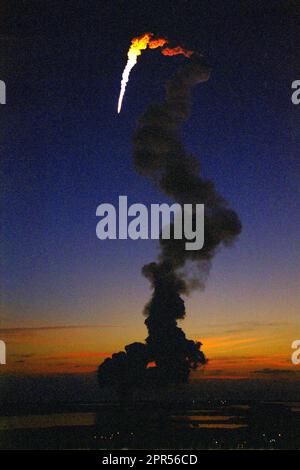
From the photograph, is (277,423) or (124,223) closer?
(124,223)

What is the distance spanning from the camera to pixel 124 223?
10.0 meters

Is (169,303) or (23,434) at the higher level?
(169,303)

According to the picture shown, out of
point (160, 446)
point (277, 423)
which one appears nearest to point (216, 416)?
point (277, 423)

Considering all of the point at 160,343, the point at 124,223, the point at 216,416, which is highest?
the point at 124,223

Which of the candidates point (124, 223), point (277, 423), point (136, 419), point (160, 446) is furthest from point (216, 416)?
point (124, 223)

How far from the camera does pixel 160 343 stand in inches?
706

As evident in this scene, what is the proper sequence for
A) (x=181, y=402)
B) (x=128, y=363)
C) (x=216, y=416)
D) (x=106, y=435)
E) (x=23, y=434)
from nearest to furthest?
1. (x=106, y=435)
2. (x=23, y=434)
3. (x=216, y=416)
4. (x=181, y=402)
5. (x=128, y=363)

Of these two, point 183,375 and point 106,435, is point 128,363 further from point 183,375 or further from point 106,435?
point 106,435
